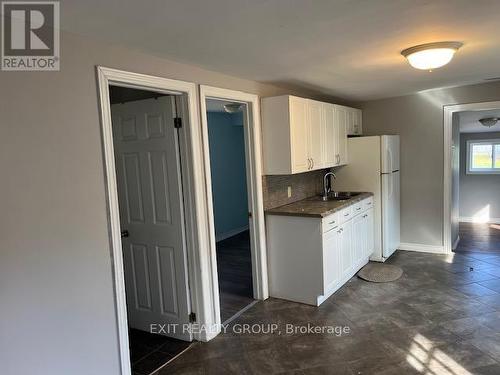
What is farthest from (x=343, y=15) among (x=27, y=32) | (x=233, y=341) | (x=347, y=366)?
(x=233, y=341)

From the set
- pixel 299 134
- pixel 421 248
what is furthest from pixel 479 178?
pixel 299 134

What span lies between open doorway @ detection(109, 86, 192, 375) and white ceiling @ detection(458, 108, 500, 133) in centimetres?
471

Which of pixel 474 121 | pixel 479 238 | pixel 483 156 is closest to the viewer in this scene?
pixel 479 238

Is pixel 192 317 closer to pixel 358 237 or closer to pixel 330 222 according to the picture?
pixel 330 222

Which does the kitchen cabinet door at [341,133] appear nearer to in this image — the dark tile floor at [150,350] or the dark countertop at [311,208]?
the dark countertop at [311,208]

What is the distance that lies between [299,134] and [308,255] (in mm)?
1228

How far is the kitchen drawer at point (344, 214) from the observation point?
3.89 metres

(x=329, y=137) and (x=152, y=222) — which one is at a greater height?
(x=329, y=137)

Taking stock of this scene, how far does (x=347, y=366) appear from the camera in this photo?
263 cm

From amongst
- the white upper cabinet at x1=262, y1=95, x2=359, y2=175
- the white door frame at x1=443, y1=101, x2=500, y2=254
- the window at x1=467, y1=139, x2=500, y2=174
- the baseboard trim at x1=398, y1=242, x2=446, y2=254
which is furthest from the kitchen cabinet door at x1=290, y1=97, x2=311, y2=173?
the window at x1=467, y1=139, x2=500, y2=174

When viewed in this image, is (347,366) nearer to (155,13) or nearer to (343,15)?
(343,15)

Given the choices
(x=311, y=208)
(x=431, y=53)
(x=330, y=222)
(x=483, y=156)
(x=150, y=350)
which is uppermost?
(x=431, y=53)

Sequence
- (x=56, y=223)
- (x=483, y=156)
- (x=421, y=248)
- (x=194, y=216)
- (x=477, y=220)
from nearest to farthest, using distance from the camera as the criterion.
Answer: (x=56, y=223) < (x=194, y=216) < (x=421, y=248) < (x=477, y=220) < (x=483, y=156)

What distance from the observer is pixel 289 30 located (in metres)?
2.09
